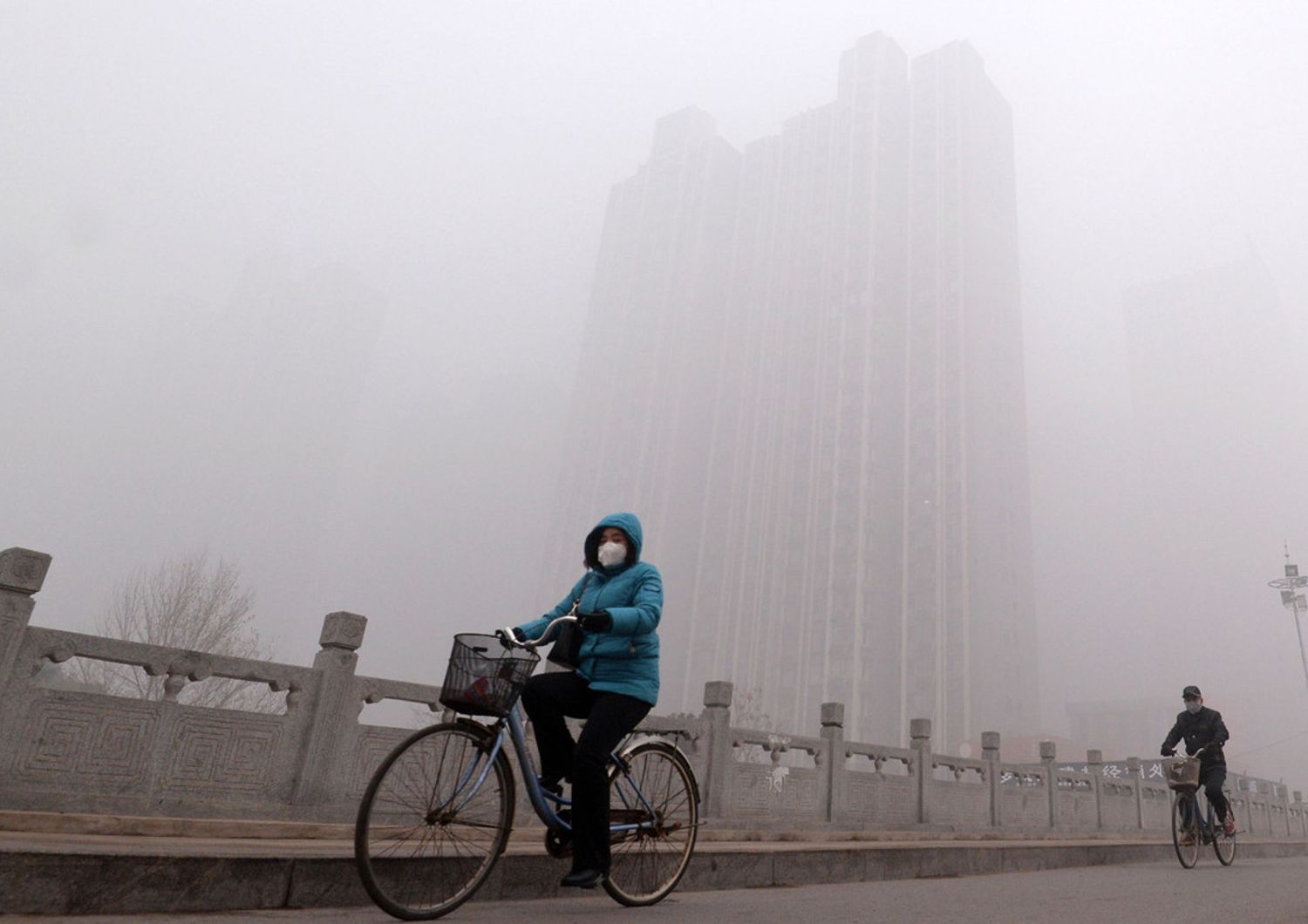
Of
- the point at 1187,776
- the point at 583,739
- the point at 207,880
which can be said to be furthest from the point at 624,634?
the point at 1187,776

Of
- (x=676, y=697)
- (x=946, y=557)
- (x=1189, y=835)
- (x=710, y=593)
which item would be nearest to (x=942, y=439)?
(x=946, y=557)

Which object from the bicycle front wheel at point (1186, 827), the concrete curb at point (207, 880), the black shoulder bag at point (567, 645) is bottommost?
the concrete curb at point (207, 880)

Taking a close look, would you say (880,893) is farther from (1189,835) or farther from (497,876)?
(1189,835)

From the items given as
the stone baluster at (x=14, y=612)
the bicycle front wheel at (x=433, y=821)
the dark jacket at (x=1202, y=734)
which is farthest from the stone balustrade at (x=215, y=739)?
the dark jacket at (x=1202, y=734)

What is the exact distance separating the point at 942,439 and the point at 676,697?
2858 cm

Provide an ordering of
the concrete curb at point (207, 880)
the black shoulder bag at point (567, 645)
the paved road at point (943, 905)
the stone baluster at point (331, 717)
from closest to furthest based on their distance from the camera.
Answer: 1. the concrete curb at point (207, 880)
2. the paved road at point (943, 905)
3. the black shoulder bag at point (567, 645)
4. the stone baluster at point (331, 717)

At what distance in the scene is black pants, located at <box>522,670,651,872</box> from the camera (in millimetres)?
3354

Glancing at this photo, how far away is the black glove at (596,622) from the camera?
10.8 ft

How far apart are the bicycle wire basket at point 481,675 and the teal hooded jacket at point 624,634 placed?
0.26 meters

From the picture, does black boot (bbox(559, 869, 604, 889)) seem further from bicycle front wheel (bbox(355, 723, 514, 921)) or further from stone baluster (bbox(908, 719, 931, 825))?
stone baluster (bbox(908, 719, 931, 825))

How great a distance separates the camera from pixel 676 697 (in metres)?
69.7

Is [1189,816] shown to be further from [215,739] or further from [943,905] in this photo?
[215,739]

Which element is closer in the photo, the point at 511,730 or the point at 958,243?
the point at 511,730

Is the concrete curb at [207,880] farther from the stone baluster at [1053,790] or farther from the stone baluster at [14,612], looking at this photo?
the stone baluster at [1053,790]
